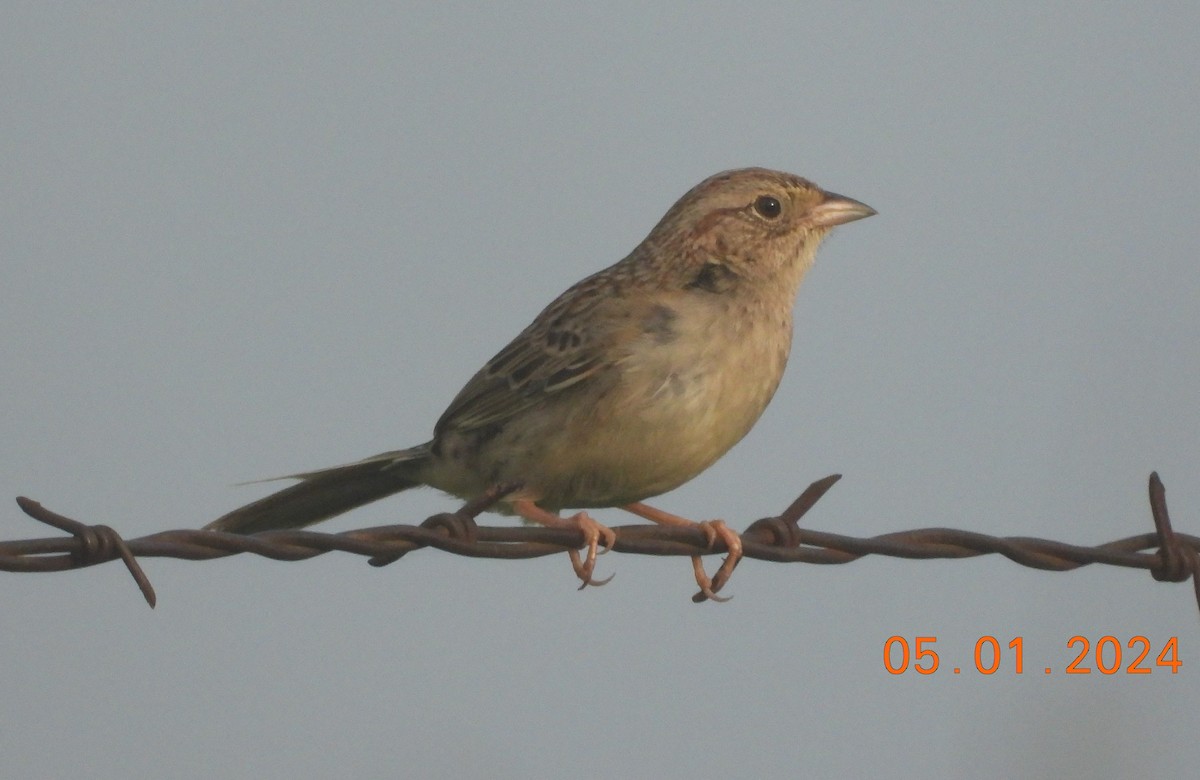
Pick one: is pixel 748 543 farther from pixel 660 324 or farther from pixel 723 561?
pixel 660 324

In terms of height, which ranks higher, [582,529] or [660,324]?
[660,324]

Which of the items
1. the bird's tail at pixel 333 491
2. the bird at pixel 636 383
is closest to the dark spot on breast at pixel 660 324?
the bird at pixel 636 383

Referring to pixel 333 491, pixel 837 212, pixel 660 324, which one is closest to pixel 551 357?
pixel 660 324

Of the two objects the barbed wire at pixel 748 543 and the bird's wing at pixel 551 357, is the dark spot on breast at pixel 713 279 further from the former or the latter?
the barbed wire at pixel 748 543

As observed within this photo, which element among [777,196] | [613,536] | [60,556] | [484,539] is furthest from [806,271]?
[60,556]

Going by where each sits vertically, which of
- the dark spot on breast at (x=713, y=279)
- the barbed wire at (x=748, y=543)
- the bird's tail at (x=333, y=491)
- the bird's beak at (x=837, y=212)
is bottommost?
the barbed wire at (x=748, y=543)

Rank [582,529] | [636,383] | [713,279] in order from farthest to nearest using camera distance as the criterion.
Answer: [713,279]
[636,383]
[582,529]

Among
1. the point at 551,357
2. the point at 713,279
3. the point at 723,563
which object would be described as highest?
the point at 713,279
